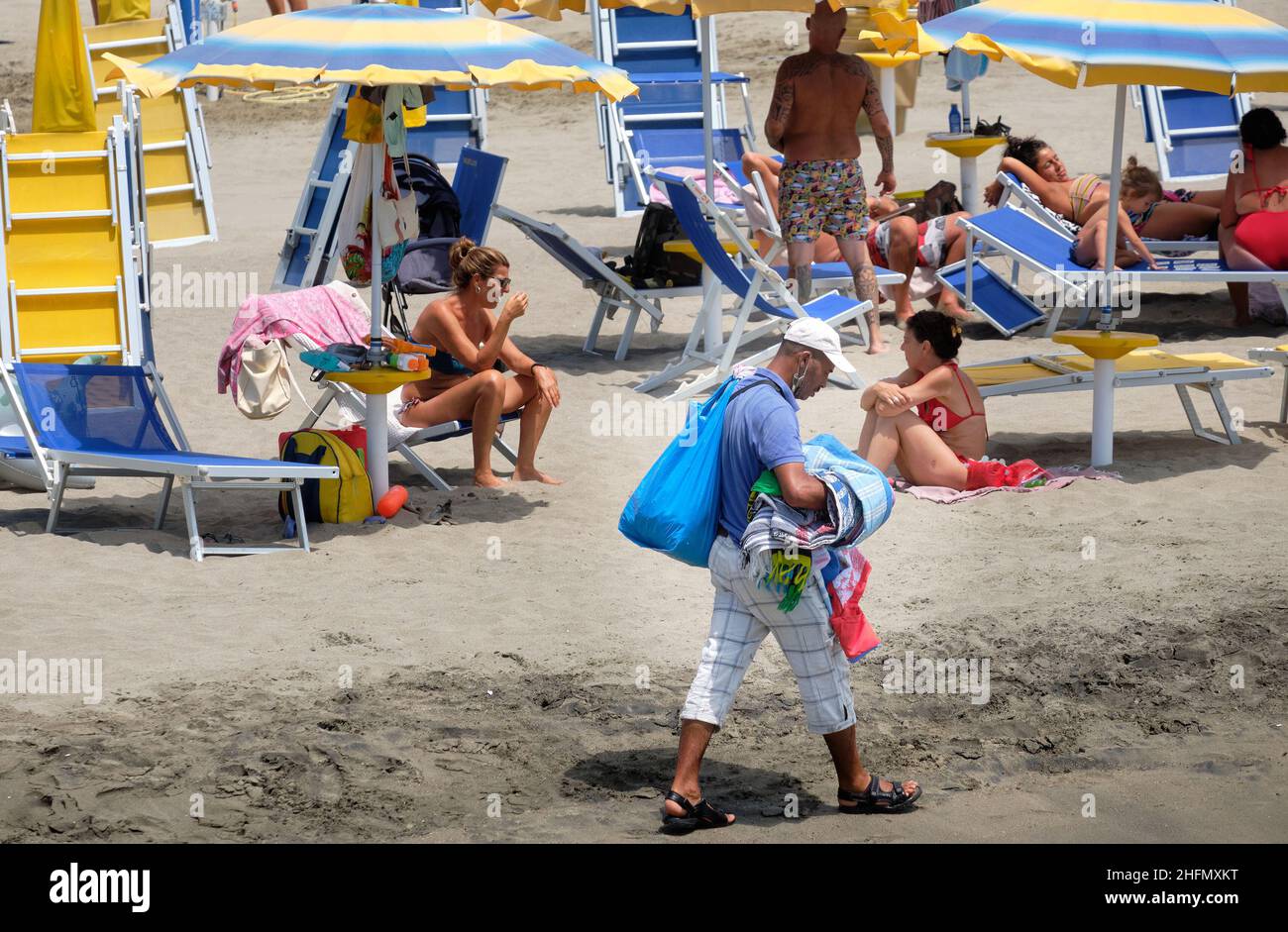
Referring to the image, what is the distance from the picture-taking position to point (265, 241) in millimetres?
12430

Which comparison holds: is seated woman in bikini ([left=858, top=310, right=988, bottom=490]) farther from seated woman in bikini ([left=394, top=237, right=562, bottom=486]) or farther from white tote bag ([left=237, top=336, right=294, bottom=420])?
white tote bag ([left=237, top=336, right=294, bottom=420])

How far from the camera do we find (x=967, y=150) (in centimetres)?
1145

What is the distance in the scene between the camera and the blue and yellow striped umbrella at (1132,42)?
250 inches

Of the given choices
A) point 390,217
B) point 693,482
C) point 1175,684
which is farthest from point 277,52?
point 1175,684

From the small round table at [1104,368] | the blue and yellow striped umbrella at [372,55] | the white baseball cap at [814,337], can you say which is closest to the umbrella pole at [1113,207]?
the small round table at [1104,368]

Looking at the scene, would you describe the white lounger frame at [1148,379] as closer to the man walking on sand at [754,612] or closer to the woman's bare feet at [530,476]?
the woman's bare feet at [530,476]

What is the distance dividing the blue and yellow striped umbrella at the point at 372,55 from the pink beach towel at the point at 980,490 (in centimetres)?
214

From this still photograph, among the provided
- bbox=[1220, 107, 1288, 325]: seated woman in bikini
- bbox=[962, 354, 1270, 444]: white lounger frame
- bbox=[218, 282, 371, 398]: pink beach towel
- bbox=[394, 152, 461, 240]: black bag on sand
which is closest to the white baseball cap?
bbox=[218, 282, 371, 398]: pink beach towel

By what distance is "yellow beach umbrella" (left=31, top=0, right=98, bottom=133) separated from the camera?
324 inches

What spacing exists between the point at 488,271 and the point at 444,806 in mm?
3329

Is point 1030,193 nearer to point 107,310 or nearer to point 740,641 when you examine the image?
point 107,310

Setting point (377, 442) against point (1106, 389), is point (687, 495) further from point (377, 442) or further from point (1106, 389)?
point (1106, 389)

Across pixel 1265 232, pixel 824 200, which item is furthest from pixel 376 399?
pixel 1265 232

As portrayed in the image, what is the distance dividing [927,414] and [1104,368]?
3.06 ft
